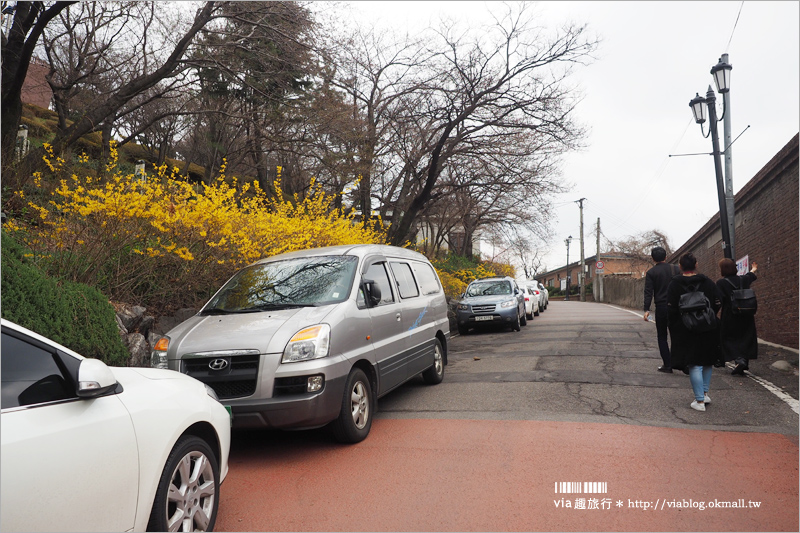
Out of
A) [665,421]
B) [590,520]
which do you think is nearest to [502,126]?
[665,421]

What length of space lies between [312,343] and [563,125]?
12208 mm

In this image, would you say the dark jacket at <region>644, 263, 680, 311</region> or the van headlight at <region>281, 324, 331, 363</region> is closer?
the van headlight at <region>281, 324, 331, 363</region>

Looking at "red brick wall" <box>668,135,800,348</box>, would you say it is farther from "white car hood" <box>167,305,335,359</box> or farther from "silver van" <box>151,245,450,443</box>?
"white car hood" <box>167,305,335,359</box>

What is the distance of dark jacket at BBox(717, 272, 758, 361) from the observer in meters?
7.68

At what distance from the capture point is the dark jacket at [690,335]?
20.5 feet

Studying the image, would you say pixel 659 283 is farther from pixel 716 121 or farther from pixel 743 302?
pixel 716 121

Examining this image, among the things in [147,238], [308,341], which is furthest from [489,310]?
[308,341]

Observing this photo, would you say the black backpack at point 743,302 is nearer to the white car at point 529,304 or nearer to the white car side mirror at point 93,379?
the white car side mirror at point 93,379

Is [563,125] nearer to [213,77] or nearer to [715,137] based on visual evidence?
[715,137]

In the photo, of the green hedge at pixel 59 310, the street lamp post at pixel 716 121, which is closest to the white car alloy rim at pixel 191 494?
the green hedge at pixel 59 310

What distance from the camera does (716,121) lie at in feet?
38.1

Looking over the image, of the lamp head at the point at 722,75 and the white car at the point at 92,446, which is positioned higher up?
the lamp head at the point at 722,75

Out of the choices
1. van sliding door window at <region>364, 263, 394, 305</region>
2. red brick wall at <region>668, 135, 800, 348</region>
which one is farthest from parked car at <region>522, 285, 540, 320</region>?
van sliding door window at <region>364, 263, 394, 305</region>

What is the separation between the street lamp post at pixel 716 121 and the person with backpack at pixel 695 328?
17.0 ft
